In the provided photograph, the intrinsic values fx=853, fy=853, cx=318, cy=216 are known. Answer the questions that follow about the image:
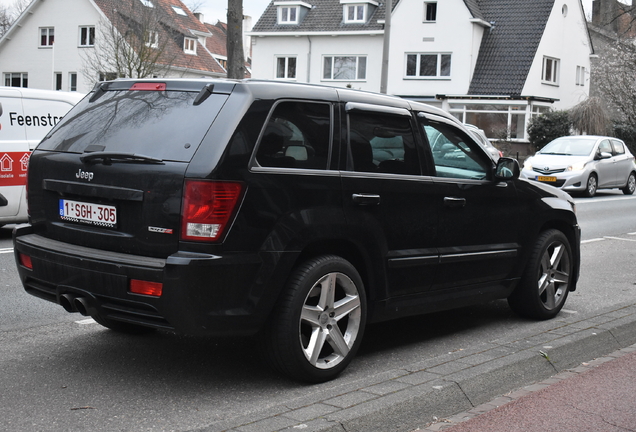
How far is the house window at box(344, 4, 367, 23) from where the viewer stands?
2053 inches

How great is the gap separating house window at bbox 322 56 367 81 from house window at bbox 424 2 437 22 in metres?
4.70

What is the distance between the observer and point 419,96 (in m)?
50.2

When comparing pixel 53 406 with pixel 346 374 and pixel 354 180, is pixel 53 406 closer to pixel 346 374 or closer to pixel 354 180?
Result: pixel 346 374

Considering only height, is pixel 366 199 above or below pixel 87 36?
below

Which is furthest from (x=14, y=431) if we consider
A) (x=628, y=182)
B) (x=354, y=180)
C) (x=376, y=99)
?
(x=628, y=182)

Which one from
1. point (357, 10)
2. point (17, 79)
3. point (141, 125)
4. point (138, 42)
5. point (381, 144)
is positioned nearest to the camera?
point (141, 125)

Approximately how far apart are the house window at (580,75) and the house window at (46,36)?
34.0m

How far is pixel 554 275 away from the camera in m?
7.04

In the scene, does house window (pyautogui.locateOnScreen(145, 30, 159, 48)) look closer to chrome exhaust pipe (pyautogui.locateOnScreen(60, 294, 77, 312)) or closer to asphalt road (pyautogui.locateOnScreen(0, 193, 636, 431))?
asphalt road (pyautogui.locateOnScreen(0, 193, 636, 431))

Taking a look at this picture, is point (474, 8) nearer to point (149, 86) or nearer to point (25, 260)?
point (149, 86)

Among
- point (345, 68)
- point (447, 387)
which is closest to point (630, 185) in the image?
point (447, 387)

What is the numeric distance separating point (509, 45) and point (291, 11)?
13933mm

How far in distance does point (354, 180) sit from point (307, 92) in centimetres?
60

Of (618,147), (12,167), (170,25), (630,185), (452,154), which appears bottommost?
(630,185)
